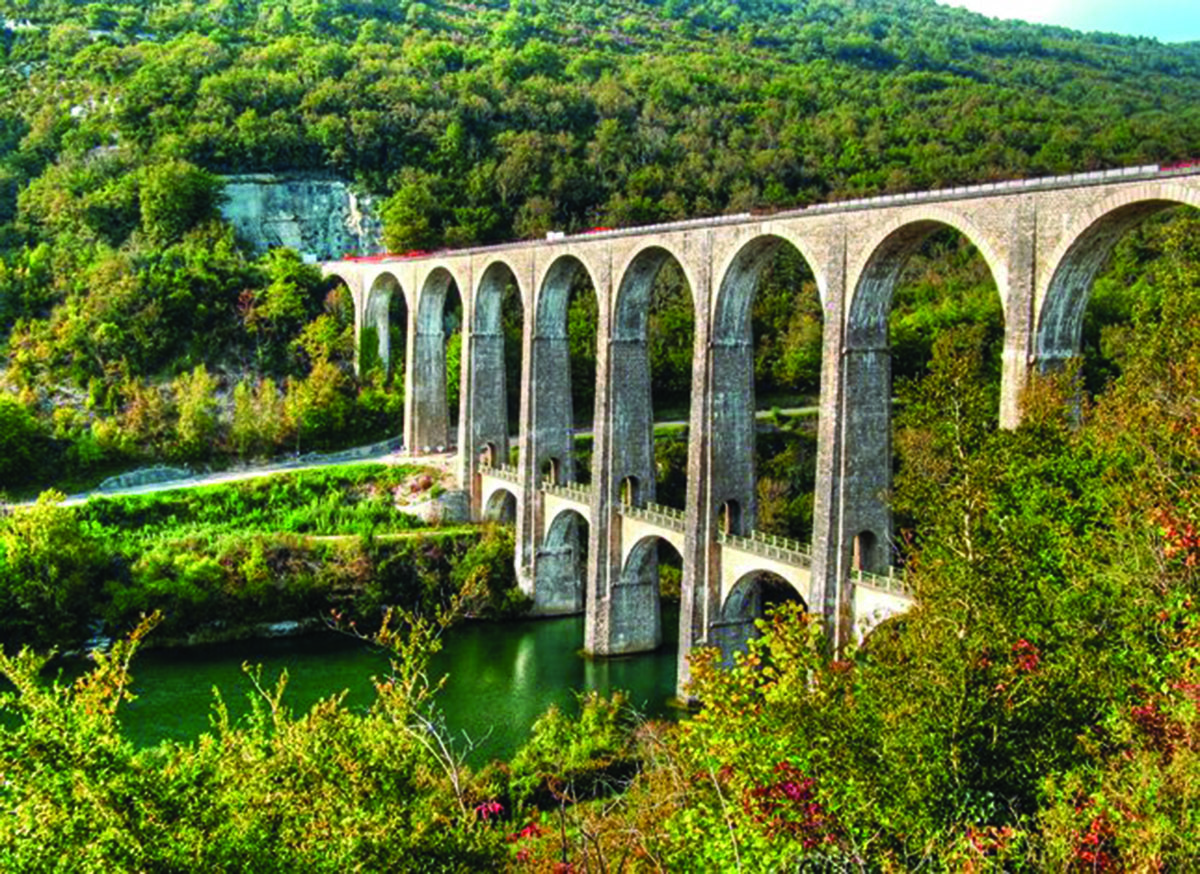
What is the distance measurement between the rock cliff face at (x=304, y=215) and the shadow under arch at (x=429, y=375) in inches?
746

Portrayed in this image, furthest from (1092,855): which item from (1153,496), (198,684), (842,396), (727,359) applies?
(198,684)

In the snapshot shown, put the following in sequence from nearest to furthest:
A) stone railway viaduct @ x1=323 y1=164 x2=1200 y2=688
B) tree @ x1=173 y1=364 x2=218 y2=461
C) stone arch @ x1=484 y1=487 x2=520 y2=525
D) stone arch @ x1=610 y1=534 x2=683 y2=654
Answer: stone railway viaduct @ x1=323 y1=164 x2=1200 y2=688
stone arch @ x1=610 y1=534 x2=683 y2=654
stone arch @ x1=484 y1=487 x2=520 y2=525
tree @ x1=173 y1=364 x2=218 y2=461

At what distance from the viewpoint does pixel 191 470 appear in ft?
163

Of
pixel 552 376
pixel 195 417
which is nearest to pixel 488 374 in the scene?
pixel 552 376

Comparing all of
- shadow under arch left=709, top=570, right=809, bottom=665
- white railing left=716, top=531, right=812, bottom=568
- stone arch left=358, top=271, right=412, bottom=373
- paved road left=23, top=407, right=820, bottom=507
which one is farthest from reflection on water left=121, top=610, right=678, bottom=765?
stone arch left=358, top=271, right=412, bottom=373

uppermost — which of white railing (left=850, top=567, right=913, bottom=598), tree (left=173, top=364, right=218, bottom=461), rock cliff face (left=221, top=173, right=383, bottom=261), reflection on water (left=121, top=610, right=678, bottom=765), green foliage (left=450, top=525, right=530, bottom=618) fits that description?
rock cliff face (left=221, top=173, right=383, bottom=261)

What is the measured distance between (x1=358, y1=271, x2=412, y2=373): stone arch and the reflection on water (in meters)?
21.9

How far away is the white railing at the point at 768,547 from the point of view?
28.5 meters

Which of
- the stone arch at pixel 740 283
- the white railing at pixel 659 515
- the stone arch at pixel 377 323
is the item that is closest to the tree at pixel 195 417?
the stone arch at pixel 377 323

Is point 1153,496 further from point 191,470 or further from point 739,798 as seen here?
point 191,470

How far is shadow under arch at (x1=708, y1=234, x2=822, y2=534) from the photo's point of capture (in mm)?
31312

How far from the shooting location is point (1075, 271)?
22.0 m

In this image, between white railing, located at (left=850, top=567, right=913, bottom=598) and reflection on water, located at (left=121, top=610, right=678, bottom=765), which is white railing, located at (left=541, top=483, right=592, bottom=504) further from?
white railing, located at (left=850, top=567, right=913, bottom=598)

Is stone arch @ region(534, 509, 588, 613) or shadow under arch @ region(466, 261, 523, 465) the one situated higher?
shadow under arch @ region(466, 261, 523, 465)
